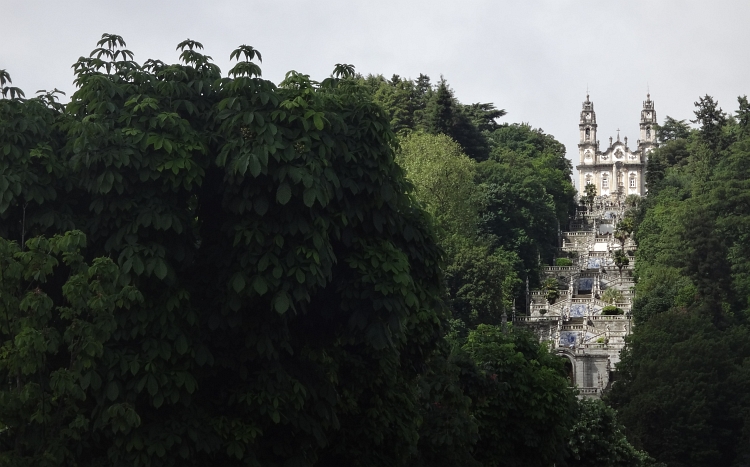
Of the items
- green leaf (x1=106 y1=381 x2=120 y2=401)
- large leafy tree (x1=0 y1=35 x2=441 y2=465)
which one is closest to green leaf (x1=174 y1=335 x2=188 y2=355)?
large leafy tree (x1=0 y1=35 x2=441 y2=465)

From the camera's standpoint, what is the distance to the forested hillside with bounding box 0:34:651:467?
16438 mm

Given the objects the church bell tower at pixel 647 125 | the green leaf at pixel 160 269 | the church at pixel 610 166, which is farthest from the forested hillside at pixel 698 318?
the church bell tower at pixel 647 125

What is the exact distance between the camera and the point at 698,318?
50969 millimetres

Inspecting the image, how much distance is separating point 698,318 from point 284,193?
118ft

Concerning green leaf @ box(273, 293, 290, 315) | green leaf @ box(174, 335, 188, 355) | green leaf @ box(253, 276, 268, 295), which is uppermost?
green leaf @ box(253, 276, 268, 295)

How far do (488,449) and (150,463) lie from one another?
12.2 m

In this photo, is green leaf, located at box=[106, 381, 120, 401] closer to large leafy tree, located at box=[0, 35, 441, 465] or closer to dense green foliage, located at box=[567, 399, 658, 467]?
large leafy tree, located at box=[0, 35, 441, 465]

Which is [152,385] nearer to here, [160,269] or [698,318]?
[160,269]

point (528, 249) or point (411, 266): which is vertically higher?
point (528, 249)

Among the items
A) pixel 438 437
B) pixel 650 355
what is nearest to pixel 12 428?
pixel 438 437

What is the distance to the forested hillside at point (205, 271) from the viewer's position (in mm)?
16438

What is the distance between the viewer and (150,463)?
56.9ft

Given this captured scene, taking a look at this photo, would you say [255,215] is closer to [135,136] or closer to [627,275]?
[135,136]

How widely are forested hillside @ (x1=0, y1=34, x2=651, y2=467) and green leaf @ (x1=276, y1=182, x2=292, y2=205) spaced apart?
25 mm
